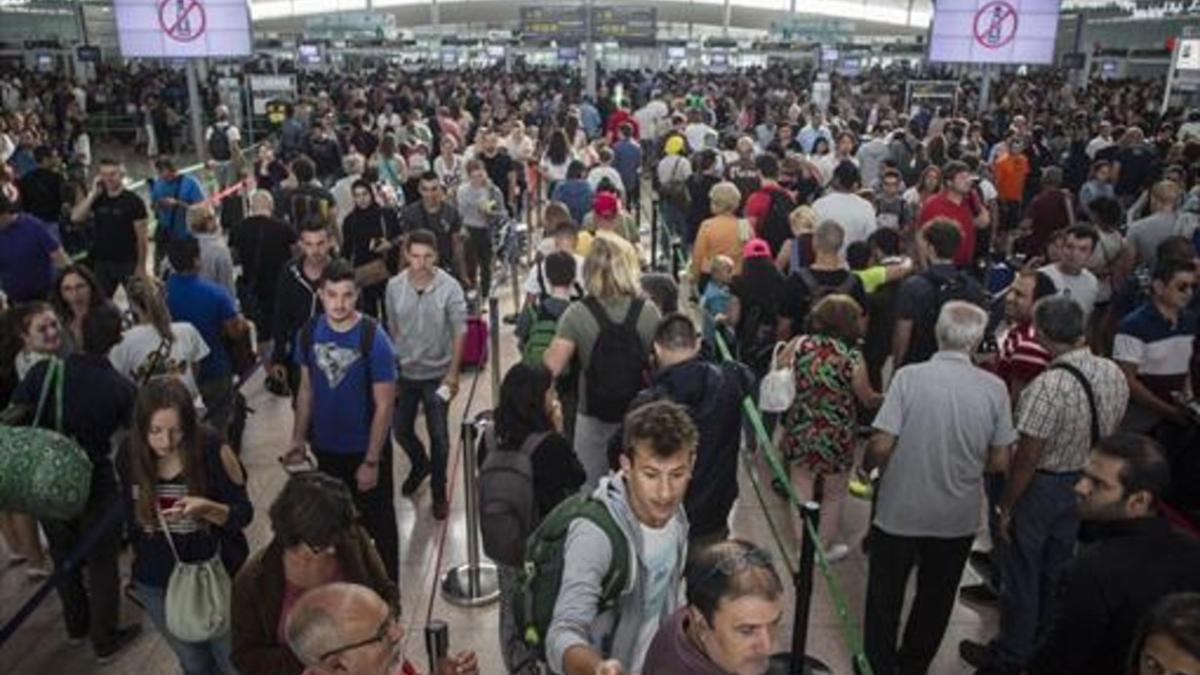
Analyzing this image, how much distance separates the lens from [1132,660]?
86.9 inches

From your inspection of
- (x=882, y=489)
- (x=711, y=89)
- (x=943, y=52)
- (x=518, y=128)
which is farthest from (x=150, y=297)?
(x=711, y=89)

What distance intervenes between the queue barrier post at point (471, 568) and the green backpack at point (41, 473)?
156 cm

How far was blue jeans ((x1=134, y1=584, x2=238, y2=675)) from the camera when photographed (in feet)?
10.9

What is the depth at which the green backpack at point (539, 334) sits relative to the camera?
4.69 m

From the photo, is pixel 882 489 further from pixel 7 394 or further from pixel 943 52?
pixel 943 52

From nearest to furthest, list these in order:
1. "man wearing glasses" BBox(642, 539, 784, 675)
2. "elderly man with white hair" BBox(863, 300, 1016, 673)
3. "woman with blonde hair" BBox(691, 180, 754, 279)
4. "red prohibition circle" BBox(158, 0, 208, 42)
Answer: "man wearing glasses" BBox(642, 539, 784, 675) < "elderly man with white hair" BBox(863, 300, 1016, 673) < "woman with blonde hair" BBox(691, 180, 754, 279) < "red prohibition circle" BBox(158, 0, 208, 42)

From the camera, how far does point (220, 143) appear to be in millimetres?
12734

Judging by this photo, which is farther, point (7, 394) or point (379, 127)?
point (379, 127)

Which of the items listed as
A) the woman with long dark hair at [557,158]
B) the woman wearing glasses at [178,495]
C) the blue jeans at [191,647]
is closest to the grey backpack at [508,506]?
the woman wearing glasses at [178,495]

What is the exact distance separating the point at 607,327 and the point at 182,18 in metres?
7.49

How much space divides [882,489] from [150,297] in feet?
11.5

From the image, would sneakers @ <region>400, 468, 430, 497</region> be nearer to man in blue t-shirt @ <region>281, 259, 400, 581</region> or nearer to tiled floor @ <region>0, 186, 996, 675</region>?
tiled floor @ <region>0, 186, 996, 675</region>

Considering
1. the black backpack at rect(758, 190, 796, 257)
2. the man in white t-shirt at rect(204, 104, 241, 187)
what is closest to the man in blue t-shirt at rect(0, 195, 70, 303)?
the black backpack at rect(758, 190, 796, 257)

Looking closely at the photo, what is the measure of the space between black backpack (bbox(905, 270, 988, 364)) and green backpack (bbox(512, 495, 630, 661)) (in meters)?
3.13
